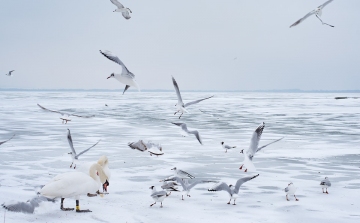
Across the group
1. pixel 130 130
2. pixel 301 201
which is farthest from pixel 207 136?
pixel 301 201

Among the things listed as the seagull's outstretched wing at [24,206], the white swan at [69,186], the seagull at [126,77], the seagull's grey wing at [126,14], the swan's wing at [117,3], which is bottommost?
the seagull's outstretched wing at [24,206]

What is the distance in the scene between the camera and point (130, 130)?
2066 cm

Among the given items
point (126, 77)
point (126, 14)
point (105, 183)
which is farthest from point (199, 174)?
point (126, 14)

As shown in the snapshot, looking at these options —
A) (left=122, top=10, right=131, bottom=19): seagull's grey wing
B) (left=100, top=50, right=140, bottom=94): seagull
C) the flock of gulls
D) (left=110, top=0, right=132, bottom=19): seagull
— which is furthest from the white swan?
(left=110, top=0, right=132, bottom=19): seagull

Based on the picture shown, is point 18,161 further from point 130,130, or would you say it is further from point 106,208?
point 130,130

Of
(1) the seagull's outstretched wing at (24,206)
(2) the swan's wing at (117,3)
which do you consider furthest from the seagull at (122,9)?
(1) the seagull's outstretched wing at (24,206)

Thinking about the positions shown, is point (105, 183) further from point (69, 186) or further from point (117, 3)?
point (117, 3)

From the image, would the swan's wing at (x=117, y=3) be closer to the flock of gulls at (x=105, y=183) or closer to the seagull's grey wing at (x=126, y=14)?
the seagull's grey wing at (x=126, y=14)

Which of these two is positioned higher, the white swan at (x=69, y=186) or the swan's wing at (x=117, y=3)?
the swan's wing at (x=117, y=3)

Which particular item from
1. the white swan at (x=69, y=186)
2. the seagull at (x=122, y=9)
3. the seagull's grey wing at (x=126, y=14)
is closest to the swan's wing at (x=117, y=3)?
the seagull at (x=122, y=9)

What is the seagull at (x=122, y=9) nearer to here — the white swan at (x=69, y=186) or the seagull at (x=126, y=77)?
the seagull at (x=126, y=77)

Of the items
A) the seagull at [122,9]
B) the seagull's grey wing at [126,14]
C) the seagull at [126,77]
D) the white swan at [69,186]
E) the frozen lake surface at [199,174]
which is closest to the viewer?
the white swan at [69,186]

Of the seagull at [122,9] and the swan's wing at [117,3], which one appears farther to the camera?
the seagull at [122,9]

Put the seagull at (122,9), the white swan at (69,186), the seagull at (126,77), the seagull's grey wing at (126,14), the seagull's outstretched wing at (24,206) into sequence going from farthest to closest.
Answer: the seagull at (122,9) < the seagull's grey wing at (126,14) < the seagull at (126,77) < the white swan at (69,186) < the seagull's outstretched wing at (24,206)
